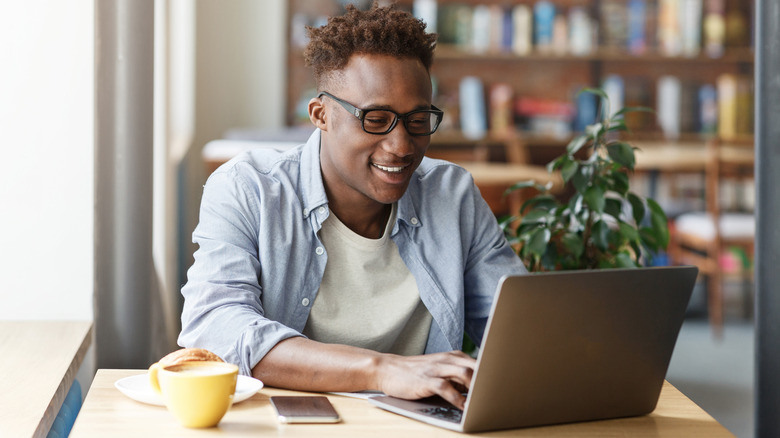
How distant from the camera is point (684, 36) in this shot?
5141 millimetres

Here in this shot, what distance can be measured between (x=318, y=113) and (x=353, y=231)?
205mm

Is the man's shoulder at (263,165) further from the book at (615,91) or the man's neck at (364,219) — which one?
the book at (615,91)

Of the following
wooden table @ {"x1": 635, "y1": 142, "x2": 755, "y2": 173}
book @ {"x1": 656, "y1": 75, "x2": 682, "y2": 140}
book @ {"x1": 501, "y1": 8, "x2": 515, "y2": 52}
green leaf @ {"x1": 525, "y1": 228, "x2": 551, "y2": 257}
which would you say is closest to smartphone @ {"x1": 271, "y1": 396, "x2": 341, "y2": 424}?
green leaf @ {"x1": 525, "y1": 228, "x2": 551, "y2": 257}

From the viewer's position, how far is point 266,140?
340 cm

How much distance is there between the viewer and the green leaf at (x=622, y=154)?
196 centimetres

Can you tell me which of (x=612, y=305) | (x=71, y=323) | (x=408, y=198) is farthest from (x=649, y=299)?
(x=71, y=323)

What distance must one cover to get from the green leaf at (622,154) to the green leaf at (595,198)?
0.25 feet

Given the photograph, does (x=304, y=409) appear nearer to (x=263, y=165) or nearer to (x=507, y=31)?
(x=263, y=165)

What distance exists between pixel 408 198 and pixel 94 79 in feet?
2.04

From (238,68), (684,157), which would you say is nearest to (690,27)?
(684,157)

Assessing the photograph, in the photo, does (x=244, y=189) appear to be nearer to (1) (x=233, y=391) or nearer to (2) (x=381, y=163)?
(2) (x=381, y=163)

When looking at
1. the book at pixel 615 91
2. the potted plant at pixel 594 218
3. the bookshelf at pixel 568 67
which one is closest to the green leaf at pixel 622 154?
the potted plant at pixel 594 218

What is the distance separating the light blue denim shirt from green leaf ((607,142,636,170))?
0.49 meters

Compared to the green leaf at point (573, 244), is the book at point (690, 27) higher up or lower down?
higher up
